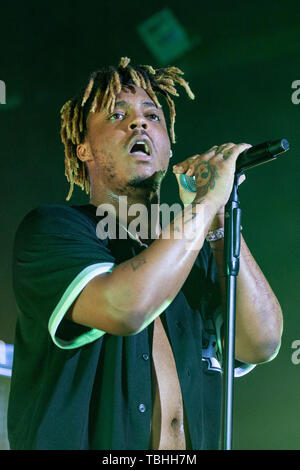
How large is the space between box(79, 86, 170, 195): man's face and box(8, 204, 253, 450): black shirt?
269mm

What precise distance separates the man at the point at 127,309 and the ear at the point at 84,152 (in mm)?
50

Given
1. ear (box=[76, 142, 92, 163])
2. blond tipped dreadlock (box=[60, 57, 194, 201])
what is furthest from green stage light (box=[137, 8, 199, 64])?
ear (box=[76, 142, 92, 163])

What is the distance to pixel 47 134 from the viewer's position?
10.3 feet

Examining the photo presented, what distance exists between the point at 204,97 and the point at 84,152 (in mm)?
926

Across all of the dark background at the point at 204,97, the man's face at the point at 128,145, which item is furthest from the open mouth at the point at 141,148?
the dark background at the point at 204,97

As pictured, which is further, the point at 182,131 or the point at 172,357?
the point at 182,131

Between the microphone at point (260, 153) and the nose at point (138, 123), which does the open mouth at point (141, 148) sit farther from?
the microphone at point (260, 153)

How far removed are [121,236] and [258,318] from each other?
0.57 metres

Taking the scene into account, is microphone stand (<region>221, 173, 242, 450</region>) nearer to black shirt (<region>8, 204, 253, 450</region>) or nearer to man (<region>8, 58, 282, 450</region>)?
man (<region>8, 58, 282, 450</region>)

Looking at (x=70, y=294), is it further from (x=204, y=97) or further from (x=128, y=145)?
(x=204, y=97)

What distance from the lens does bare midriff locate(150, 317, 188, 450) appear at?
1.98m

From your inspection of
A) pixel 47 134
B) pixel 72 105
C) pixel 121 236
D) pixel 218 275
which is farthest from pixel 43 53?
pixel 218 275

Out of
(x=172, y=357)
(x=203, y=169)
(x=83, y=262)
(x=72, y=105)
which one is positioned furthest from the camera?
(x=72, y=105)
